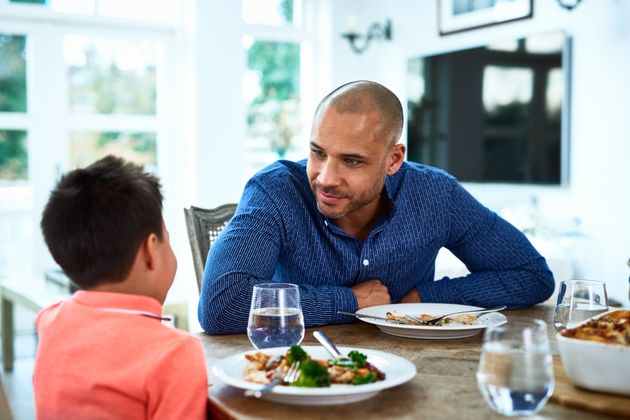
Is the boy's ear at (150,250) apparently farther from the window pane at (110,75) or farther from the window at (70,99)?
the window pane at (110,75)

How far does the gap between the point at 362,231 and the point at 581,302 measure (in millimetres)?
700

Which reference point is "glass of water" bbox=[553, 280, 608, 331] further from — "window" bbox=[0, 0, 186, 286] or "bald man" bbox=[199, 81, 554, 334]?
"window" bbox=[0, 0, 186, 286]

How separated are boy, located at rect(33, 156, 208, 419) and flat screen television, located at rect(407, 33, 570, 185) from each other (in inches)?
135

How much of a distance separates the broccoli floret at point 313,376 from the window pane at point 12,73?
4.65 metres

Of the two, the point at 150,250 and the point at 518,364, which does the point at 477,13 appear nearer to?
the point at 150,250

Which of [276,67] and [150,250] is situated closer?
[150,250]

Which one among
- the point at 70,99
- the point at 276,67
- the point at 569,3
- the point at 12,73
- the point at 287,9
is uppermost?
the point at 287,9

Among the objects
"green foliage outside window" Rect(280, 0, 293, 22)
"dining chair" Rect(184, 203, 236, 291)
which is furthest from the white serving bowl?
"green foliage outside window" Rect(280, 0, 293, 22)

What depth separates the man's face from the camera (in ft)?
5.76

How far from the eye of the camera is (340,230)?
1.85m

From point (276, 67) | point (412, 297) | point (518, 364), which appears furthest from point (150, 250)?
point (276, 67)

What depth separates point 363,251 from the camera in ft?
6.07

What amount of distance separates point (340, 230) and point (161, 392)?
2.82 feet

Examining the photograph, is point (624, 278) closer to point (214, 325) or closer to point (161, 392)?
point (214, 325)
